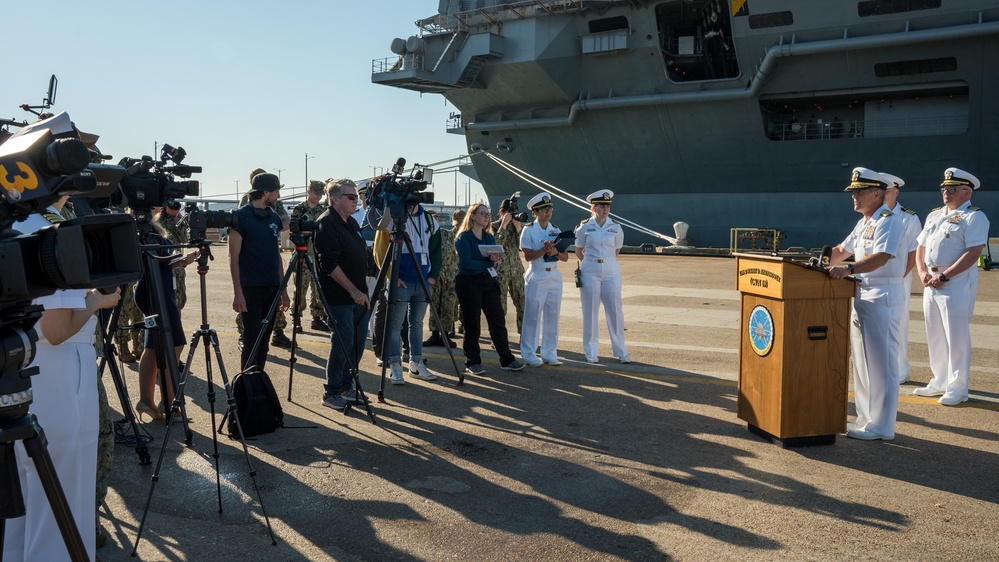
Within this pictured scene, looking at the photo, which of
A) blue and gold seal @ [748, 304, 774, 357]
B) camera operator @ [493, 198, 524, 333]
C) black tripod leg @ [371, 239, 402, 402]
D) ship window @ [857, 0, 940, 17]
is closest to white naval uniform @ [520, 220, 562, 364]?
camera operator @ [493, 198, 524, 333]

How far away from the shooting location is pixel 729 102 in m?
25.9

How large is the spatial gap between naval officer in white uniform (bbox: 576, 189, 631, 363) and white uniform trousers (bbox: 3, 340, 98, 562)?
20.0 feet

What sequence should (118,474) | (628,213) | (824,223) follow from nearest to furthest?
(118,474)
(824,223)
(628,213)

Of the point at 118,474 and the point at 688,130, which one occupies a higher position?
the point at 688,130

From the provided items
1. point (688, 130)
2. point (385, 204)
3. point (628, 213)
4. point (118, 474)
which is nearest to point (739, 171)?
point (688, 130)

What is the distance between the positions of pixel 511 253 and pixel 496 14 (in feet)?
68.2

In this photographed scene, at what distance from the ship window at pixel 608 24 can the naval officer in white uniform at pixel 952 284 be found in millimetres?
21065

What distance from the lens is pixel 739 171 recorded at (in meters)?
27.2

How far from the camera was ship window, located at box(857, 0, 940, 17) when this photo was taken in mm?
21922

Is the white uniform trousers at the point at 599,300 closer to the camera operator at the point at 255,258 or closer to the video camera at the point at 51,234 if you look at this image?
the camera operator at the point at 255,258

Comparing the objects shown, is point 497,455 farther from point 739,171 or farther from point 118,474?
point 739,171

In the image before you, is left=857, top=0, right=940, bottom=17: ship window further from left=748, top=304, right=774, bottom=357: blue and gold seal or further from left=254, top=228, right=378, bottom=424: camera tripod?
left=254, top=228, right=378, bottom=424: camera tripod

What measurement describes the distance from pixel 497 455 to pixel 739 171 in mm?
23772

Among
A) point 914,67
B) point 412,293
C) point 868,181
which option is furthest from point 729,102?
point 868,181
